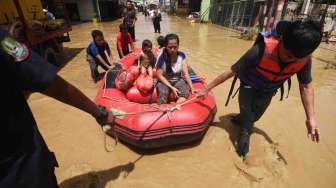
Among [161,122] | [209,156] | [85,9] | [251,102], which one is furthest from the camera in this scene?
[85,9]

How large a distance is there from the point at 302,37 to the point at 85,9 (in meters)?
21.2

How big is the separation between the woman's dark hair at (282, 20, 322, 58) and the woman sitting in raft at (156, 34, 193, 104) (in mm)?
1566

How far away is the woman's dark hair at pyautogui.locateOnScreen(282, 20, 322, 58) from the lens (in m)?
1.48

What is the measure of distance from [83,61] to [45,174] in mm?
6361

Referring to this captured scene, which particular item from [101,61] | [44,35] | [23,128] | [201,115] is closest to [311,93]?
[201,115]

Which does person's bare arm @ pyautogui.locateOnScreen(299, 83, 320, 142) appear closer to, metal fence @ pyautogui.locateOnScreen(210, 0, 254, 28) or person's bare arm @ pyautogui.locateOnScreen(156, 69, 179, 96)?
person's bare arm @ pyautogui.locateOnScreen(156, 69, 179, 96)

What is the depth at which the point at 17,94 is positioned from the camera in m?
0.86

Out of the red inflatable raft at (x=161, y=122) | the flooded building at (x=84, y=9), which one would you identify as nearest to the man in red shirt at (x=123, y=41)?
the red inflatable raft at (x=161, y=122)

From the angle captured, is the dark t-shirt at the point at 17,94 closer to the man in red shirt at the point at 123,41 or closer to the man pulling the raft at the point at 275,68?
the man pulling the raft at the point at 275,68

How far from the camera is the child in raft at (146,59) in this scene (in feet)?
12.1

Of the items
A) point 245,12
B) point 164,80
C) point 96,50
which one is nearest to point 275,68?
point 164,80

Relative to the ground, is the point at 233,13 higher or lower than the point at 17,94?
lower

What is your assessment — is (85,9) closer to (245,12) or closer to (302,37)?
(245,12)

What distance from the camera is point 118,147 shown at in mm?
2824
